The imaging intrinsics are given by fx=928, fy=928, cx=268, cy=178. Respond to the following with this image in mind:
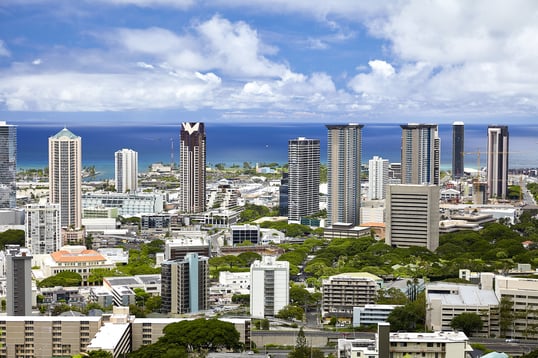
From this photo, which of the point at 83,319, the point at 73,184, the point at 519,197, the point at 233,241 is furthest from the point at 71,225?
the point at 519,197

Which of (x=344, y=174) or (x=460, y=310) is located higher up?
(x=344, y=174)

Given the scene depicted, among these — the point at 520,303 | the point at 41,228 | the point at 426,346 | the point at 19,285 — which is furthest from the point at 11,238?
the point at 426,346

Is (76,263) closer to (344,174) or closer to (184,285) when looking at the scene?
(184,285)

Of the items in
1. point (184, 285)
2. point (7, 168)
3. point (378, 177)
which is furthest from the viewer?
point (378, 177)

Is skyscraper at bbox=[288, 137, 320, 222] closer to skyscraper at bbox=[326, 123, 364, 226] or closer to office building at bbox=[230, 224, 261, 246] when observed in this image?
skyscraper at bbox=[326, 123, 364, 226]

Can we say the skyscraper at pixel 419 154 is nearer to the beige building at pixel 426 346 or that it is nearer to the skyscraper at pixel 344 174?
the skyscraper at pixel 344 174
